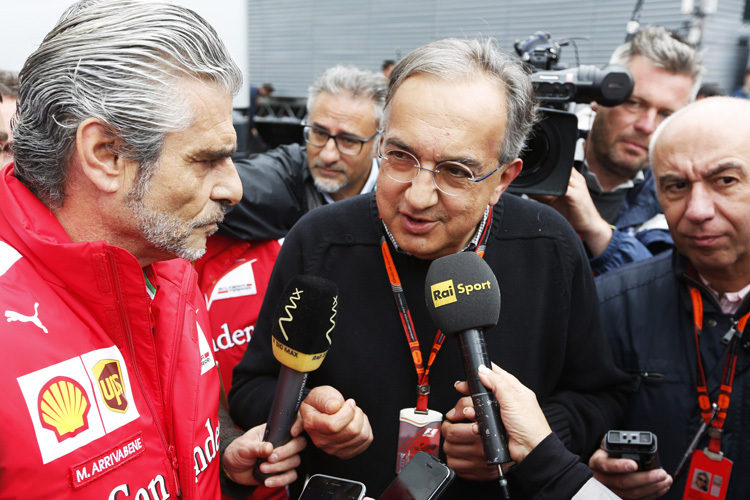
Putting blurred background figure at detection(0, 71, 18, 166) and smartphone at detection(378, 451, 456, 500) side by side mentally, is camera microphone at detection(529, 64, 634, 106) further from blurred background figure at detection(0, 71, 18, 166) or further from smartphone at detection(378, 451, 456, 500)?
blurred background figure at detection(0, 71, 18, 166)

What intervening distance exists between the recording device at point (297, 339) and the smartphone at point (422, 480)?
288 millimetres

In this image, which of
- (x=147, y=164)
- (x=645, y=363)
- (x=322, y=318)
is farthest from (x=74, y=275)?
(x=645, y=363)

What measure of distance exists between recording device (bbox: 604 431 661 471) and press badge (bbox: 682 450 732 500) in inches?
10.7

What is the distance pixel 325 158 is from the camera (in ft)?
10.5

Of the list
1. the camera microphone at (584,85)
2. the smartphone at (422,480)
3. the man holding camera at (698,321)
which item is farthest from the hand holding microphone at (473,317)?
the camera microphone at (584,85)

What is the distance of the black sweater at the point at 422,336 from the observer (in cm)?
182

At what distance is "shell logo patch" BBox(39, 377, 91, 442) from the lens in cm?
118

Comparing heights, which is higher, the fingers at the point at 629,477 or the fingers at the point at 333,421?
the fingers at the point at 333,421

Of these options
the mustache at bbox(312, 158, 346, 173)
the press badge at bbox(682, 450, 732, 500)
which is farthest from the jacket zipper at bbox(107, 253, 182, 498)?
the mustache at bbox(312, 158, 346, 173)

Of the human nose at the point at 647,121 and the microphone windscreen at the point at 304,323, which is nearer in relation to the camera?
the microphone windscreen at the point at 304,323

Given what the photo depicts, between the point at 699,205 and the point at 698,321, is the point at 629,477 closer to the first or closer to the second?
the point at 698,321

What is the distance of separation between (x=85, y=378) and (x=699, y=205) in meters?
1.89

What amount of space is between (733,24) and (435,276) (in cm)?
1147

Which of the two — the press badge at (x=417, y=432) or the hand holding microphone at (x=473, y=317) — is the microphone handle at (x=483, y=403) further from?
the press badge at (x=417, y=432)
